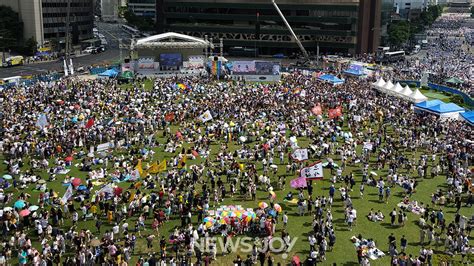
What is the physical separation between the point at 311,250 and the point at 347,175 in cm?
1117

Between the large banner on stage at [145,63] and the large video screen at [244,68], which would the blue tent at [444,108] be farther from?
the large banner on stage at [145,63]

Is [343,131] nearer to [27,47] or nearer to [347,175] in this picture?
[347,175]

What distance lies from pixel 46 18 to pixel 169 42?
1648 inches

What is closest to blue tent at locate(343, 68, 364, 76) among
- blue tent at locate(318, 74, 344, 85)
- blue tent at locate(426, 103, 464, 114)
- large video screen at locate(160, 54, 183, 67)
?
blue tent at locate(318, 74, 344, 85)

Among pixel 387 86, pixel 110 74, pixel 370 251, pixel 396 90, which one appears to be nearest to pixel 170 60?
pixel 110 74

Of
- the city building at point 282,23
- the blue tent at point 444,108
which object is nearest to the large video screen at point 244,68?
the blue tent at point 444,108

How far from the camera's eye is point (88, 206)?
26719 mm

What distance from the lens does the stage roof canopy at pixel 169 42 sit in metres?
74.3

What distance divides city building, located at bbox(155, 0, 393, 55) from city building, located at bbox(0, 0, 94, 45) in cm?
2179

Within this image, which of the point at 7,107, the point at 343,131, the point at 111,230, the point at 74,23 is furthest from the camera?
the point at 74,23

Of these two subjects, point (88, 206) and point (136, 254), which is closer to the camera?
point (136, 254)

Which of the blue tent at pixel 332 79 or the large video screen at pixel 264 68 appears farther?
the large video screen at pixel 264 68

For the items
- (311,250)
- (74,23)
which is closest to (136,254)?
(311,250)

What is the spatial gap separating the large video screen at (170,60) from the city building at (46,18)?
38590 mm
